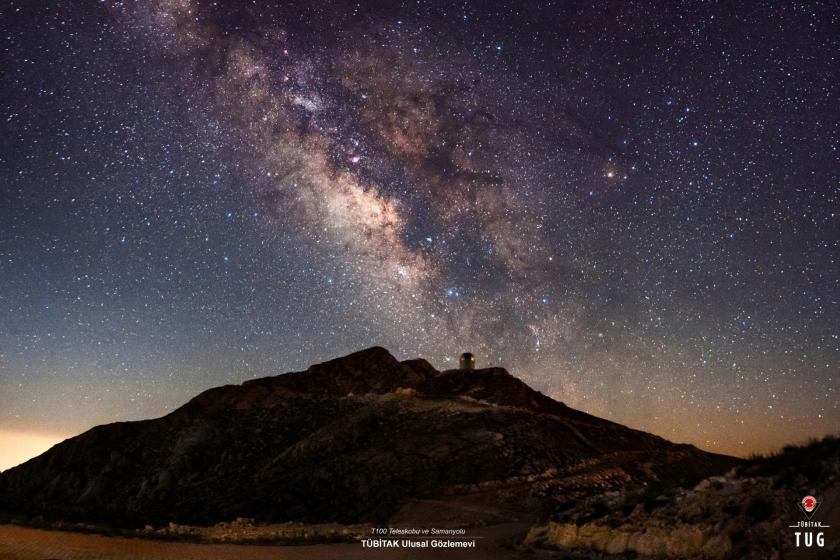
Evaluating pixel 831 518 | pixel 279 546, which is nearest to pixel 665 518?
pixel 831 518

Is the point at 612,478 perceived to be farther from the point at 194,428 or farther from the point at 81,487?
the point at 81,487

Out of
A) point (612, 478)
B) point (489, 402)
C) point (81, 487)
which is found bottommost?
point (81, 487)

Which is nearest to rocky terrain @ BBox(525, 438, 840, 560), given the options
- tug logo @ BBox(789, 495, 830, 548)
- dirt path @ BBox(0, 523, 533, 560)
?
tug logo @ BBox(789, 495, 830, 548)

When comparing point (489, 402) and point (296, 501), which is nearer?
point (296, 501)

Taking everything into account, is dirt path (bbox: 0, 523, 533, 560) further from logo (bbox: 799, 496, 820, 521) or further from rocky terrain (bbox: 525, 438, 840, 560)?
logo (bbox: 799, 496, 820, 521)

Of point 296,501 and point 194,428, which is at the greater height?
point 194,428

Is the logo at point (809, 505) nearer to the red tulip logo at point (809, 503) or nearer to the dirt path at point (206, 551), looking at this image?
the red tulip logo at point (809, 503)
